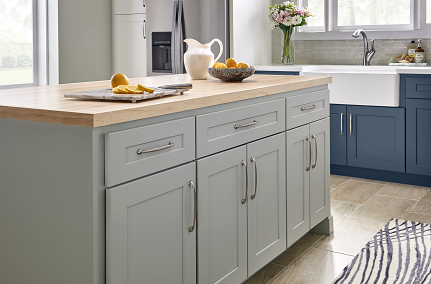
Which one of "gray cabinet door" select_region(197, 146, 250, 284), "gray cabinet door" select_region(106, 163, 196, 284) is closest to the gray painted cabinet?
"gray cabinet door" select_region(197, 146, 250, 284)

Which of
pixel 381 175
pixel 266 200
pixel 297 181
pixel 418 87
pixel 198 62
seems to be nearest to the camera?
pixel 266 200

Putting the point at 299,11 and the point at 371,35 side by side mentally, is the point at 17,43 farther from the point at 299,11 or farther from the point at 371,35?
the point at 371,35

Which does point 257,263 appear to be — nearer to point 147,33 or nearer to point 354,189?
point 354,189

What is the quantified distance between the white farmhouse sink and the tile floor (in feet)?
2.25

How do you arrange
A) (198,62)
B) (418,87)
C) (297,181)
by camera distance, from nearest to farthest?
(297,181)
(198,62)
(418,87)

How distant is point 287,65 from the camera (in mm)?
4625

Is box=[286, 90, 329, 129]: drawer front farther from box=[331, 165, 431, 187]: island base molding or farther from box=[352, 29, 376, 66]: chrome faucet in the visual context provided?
box=[352, 29, 376, 66]: chrome faucet

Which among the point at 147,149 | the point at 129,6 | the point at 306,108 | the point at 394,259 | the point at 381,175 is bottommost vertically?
the point at 394,259

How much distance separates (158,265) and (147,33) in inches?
131

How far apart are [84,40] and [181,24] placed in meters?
0.94

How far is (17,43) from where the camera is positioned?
4.05 m

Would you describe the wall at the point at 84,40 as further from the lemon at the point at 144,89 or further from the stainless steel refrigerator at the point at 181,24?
the lemon at the point at 144,89

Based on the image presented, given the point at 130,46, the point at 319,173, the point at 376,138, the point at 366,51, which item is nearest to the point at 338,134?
the point at 376,138

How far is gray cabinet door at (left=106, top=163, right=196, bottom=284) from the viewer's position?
137 cm
